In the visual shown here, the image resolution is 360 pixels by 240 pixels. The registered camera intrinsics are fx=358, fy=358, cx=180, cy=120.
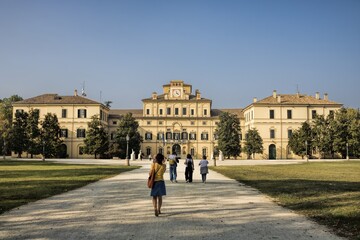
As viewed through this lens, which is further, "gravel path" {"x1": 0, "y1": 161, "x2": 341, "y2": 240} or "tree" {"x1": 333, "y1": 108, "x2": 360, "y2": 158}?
"tree" {"x1": 333, "y1": 108, "x2": 360, "y2": 158}

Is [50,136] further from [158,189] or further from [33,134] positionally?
[158,189]

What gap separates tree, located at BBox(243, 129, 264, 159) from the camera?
59312 millimetres

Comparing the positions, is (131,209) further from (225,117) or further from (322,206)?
(225,117)

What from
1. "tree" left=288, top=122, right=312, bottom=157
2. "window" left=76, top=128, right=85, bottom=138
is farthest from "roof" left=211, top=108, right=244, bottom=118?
"window" left=76, top=128, right=85, bottom=138

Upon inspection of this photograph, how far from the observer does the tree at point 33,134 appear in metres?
52.7

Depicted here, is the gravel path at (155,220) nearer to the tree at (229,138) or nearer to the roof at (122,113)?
the tree at (229,138)

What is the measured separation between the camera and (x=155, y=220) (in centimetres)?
748

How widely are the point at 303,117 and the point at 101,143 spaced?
3460cm

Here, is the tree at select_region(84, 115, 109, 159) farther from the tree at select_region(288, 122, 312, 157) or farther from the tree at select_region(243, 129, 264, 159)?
the tree at select_region(288, 122, 312, 157)

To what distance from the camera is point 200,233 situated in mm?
6301

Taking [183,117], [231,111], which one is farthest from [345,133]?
[183,117]

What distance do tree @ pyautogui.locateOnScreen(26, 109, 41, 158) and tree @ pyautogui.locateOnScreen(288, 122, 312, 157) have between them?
131 ft

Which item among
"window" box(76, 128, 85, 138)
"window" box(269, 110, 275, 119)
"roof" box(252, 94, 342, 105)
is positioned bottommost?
"window" box(76, 128, 85, 138)

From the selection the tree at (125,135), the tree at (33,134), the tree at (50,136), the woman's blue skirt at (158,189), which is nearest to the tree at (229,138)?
the tree at (125,135)
